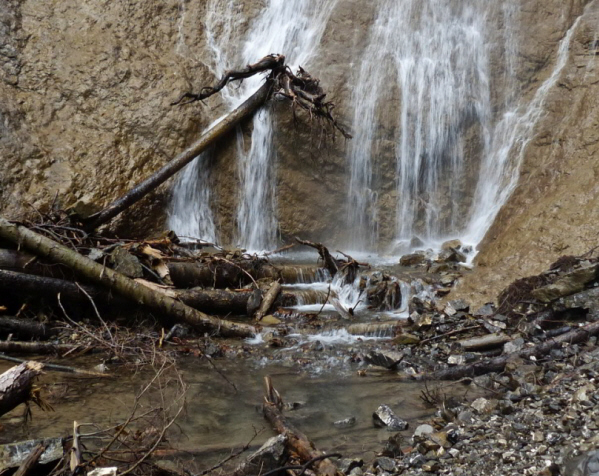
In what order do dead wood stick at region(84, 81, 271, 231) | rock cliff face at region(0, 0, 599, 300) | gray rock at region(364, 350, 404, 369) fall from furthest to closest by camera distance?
rock cliff face at region(0, 0, 599, 300) < dead wood stick at region(84, 81, 271, 231) < gray rock at region(364, 350, 404, 369)

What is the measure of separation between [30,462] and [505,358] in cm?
417

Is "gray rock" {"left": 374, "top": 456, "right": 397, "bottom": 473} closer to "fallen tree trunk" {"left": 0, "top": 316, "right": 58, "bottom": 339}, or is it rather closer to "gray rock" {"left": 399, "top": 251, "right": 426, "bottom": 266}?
"fallen tree trunk" {"left": 0, "top": 316, "right": 58, "bottom": 339}

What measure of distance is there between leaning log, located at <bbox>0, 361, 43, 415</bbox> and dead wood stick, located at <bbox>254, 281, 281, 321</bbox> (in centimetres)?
421

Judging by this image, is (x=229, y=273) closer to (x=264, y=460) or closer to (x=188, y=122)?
(x=188, y=122)

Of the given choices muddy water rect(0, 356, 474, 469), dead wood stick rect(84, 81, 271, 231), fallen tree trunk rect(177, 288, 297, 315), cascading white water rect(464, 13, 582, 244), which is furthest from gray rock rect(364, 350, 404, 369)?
cascading white water rect(464, 13, 582, 244)

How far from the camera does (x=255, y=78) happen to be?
11.5 metres

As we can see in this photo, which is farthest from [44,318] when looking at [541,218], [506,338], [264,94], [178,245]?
[541,218]

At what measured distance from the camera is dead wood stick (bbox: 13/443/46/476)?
116 inches

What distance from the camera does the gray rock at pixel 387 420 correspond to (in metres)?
4.50

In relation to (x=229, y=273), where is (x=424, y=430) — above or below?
below

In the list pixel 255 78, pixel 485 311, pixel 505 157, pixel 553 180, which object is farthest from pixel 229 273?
pixel 505 157

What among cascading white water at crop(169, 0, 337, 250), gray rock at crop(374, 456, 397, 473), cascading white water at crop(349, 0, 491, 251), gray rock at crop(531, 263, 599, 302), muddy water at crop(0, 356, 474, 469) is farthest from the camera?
cascading white water at crop(349, 0, 491, 251)

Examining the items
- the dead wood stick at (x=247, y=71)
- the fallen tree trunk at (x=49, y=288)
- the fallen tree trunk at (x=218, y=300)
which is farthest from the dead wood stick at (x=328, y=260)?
the fallen tree trunk at (x=49, y=288)

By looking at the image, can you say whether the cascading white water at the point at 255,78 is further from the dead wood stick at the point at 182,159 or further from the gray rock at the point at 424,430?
the gray rock at the point at 424,430
